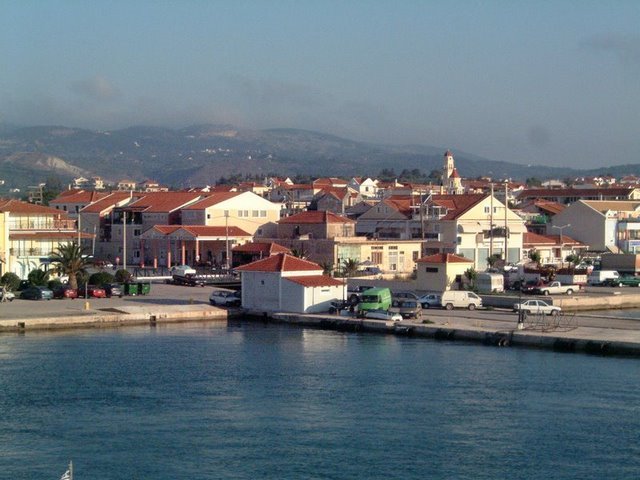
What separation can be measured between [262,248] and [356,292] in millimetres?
11050

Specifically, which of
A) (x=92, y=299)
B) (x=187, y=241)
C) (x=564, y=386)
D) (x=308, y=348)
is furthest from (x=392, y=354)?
(x=187, y=241)

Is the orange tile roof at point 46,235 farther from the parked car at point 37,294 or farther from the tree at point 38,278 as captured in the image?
the parked car at point 37,294

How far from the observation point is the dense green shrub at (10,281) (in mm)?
42781

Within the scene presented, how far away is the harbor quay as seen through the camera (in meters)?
31.8

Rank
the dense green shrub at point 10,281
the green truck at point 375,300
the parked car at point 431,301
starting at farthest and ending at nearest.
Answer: the dense green shrub at point 10,281, the parked car at point 431,301, the green truck at point 375,300

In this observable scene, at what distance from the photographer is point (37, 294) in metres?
41.1

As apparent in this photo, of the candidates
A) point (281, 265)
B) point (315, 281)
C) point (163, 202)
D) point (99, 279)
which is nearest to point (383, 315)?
point (315, 281)

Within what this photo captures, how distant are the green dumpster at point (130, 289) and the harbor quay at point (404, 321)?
918 mm

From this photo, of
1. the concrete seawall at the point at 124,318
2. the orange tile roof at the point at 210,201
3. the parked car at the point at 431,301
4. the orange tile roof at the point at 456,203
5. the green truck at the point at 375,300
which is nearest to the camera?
the concrete seawall at the point at 124,318

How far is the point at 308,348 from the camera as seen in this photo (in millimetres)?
31469

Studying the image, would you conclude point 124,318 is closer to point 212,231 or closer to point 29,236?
point 29,236

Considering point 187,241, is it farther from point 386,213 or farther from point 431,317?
→ point 431,317

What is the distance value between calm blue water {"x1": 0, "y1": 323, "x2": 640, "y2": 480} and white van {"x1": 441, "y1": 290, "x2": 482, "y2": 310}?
7236mm

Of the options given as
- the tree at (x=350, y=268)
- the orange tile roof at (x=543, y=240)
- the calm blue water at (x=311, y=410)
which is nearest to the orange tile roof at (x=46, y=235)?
the tree at (x=350, y=268)
